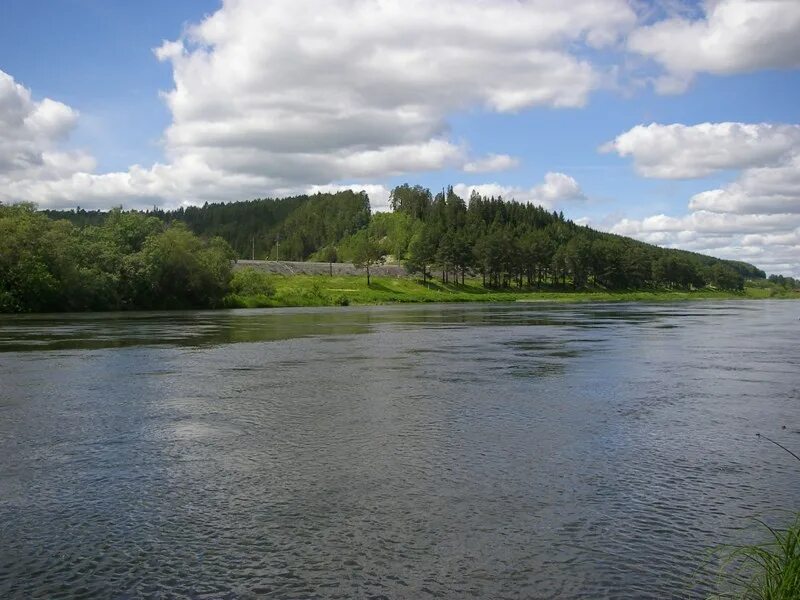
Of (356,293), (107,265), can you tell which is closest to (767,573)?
(107,265)

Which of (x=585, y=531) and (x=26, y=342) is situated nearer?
(x=585, y=531)

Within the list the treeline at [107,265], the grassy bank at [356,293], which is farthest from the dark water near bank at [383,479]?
the grassy bank at [356,293]

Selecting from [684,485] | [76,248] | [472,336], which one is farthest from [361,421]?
[76,248]

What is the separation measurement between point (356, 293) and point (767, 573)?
137994mm

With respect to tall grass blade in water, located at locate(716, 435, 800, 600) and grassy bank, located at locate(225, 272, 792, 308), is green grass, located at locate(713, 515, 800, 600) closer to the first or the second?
tall grass blade in water, located at locate(716, 435, 800, 600)

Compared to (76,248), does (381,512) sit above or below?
below

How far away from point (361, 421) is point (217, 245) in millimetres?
107099

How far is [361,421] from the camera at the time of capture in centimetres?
2059

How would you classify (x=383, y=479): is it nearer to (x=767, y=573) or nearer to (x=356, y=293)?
(x=767, y=573)

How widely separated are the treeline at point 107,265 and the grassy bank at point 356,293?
639cm

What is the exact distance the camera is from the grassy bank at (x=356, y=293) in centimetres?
11931

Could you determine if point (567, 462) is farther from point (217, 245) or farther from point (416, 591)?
point (217, 245)

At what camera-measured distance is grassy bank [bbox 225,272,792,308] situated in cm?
11931

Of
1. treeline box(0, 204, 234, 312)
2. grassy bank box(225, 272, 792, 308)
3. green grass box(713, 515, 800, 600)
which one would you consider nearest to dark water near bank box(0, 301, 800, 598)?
green grass box(713, 515, 800, 600)
